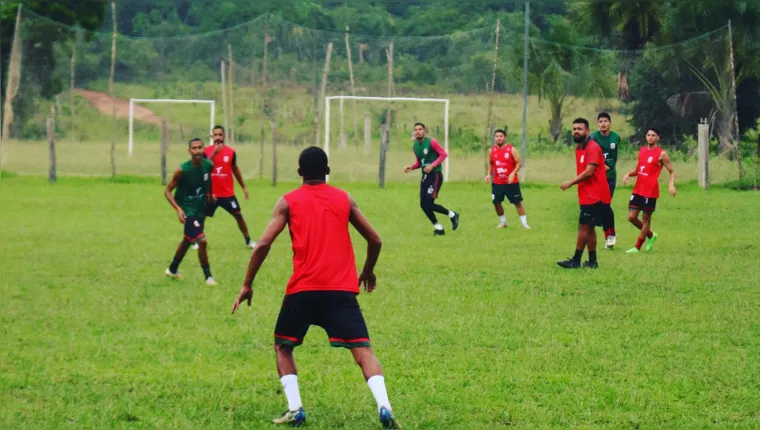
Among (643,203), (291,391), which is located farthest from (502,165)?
(291,391)

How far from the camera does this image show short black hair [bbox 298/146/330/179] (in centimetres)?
737

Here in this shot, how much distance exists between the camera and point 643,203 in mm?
17656

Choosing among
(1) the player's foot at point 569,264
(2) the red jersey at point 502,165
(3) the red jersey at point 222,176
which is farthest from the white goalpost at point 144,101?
(1) the player's foot at point 569,264

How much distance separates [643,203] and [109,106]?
86.4ft

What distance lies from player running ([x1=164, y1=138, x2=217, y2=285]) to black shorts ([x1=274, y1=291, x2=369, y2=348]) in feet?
23.4

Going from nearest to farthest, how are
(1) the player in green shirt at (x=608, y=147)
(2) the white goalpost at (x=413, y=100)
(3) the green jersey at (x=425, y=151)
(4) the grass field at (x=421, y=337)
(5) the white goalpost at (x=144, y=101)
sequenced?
(4) the grass field at (x=421, y=337) → (1) the player in green shirt at (x=608, y=147) → (3) the green jersey at (x=425, y=151) → (2) the white goalpost at (x=413, y=100) → (5) the white goalpost at (x=144, y=101)

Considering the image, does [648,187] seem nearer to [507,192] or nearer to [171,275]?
[507,192]

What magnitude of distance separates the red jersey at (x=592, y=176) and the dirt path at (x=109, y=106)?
89.3 feet

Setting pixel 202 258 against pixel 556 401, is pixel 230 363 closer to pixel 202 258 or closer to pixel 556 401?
pixel 556 401

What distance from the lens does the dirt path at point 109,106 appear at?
40281 millimetres

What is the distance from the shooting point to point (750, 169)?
32.5 m

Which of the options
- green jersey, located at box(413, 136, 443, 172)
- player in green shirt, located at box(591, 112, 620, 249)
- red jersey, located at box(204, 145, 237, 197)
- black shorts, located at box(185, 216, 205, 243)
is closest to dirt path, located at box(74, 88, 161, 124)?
green jersey, located at box(413, 136, 443, 172)

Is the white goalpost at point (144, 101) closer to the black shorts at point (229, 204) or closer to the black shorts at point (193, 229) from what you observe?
the black shorts at point (229, 204)

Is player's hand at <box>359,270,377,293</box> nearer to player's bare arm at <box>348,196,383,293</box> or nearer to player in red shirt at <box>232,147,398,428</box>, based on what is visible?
player's bare arm at <box>348,196,383,293</box>
